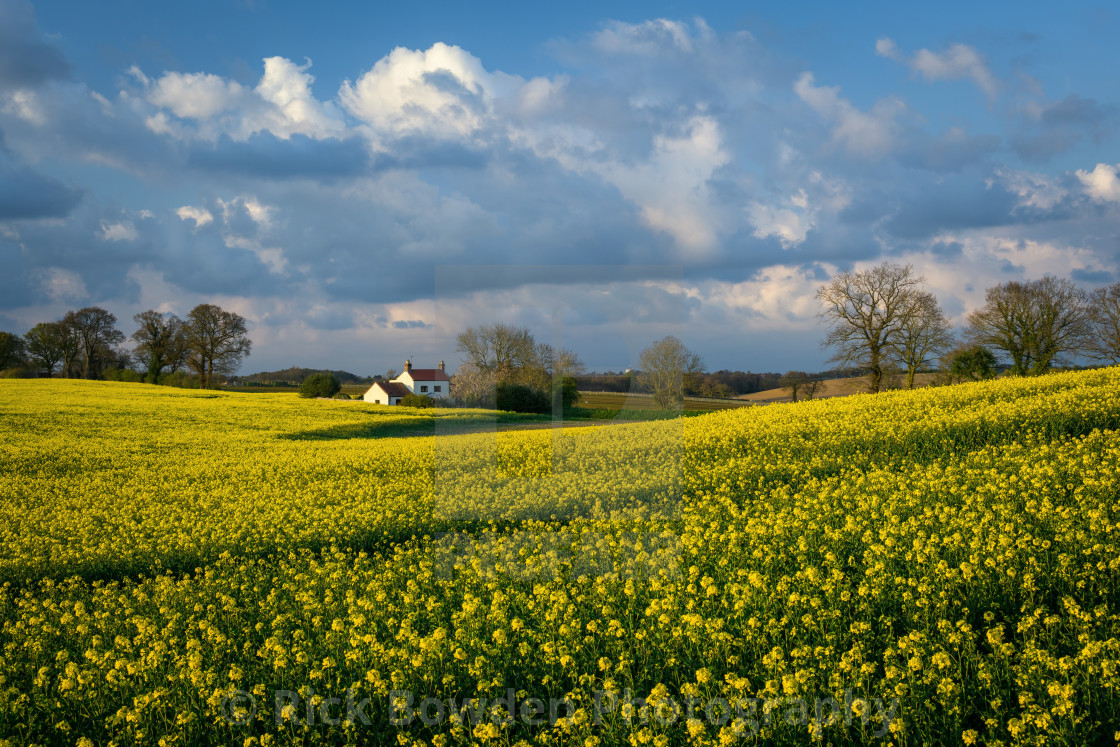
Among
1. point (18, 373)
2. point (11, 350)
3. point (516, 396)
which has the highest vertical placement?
point (11, 350)

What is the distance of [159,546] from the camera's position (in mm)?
8336

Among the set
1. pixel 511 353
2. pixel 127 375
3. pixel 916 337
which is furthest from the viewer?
pixel 127 375

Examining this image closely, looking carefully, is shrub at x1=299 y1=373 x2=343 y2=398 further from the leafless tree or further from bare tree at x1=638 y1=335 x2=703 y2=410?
the leafless tree

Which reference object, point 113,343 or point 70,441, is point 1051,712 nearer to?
point 70,441

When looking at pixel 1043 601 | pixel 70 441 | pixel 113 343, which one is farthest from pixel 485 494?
pixel 113 343

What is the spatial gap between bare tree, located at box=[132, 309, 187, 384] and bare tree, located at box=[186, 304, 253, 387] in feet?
3.49

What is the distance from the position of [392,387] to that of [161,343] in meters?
26.8

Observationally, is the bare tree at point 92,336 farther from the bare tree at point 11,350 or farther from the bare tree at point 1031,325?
the bare tree at point 1031,325

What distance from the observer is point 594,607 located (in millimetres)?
A: 4875

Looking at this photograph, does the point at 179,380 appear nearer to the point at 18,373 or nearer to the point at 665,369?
the point at 18,373

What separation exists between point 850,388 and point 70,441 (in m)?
43.1

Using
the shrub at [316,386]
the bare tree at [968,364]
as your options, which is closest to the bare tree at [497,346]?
the bare tree at [968,364]

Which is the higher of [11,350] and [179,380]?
[11,350]
